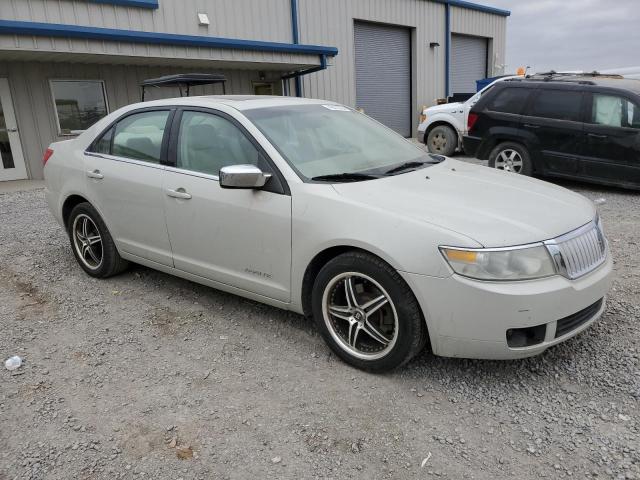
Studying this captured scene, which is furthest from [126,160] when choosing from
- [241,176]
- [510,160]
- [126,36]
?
[126,36]

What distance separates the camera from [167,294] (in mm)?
4504

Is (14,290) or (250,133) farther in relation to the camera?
(14,290)

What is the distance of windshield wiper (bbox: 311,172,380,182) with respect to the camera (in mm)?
3324

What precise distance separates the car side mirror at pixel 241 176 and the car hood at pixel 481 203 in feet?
1.63

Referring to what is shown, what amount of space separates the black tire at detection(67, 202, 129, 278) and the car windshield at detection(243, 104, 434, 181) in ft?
6.15

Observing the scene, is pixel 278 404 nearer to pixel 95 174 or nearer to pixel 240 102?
pixel 240 102

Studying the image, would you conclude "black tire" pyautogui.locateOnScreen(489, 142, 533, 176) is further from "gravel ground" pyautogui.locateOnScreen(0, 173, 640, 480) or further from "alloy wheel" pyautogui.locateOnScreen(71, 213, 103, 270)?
"alloy wheel" pyautogui.locateOnScreen(71, 213, 103, 270)

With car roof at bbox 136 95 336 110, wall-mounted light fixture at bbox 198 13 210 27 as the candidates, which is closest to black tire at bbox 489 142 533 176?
car roof at bbox 136 95 336 110

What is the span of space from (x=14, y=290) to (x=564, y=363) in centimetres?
447

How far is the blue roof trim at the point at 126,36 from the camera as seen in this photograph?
29.3ft

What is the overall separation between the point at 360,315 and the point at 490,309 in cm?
76

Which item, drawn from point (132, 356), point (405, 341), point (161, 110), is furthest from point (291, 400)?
point (161, 110)

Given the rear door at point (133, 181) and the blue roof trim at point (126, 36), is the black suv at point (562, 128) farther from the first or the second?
the rear door at point (133, 181)

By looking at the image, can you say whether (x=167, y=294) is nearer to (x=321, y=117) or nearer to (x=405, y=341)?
(x=321, y=117)
